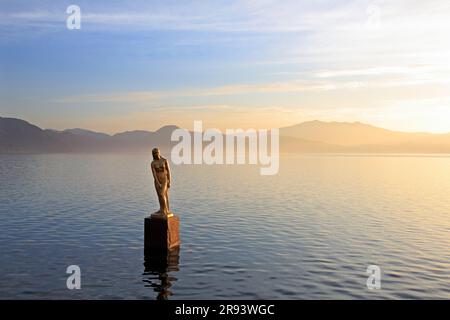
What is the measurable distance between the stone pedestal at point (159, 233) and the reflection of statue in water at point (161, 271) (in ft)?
1.55

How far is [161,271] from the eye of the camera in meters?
20.9

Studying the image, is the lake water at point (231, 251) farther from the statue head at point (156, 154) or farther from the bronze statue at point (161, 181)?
the statue head at point (156, 154)

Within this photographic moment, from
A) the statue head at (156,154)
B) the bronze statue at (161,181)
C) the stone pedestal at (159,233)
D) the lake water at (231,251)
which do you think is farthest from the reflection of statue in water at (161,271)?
the statue head at (156,154)

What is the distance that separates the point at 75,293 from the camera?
1783 centimetres

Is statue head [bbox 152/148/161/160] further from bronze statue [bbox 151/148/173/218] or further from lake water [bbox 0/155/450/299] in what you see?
lake water [bbox 0/155/450/299]

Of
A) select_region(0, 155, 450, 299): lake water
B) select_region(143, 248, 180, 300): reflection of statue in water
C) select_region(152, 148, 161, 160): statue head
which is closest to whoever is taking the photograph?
select_region(143, 248, 180, 300): reflection of statue in water

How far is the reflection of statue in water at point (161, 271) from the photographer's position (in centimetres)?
1856

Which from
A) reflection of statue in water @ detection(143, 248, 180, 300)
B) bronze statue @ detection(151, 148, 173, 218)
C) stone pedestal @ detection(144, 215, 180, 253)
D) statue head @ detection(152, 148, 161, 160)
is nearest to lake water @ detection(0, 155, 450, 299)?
reflection of statue in water @ detection(143, 248, 180, 300)

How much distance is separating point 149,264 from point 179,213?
19.0m

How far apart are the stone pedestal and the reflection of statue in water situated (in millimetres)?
474

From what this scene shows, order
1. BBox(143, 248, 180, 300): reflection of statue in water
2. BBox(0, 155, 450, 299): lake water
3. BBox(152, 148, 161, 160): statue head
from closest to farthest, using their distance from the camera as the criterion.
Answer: BBox(143, 248, 180, 300): reflection of statue in water → BBox(0, 155, 450, 299): lake water → BBox(152, 148, 161, 160): statue head

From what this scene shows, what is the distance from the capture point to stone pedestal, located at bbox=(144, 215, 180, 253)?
23.9m
